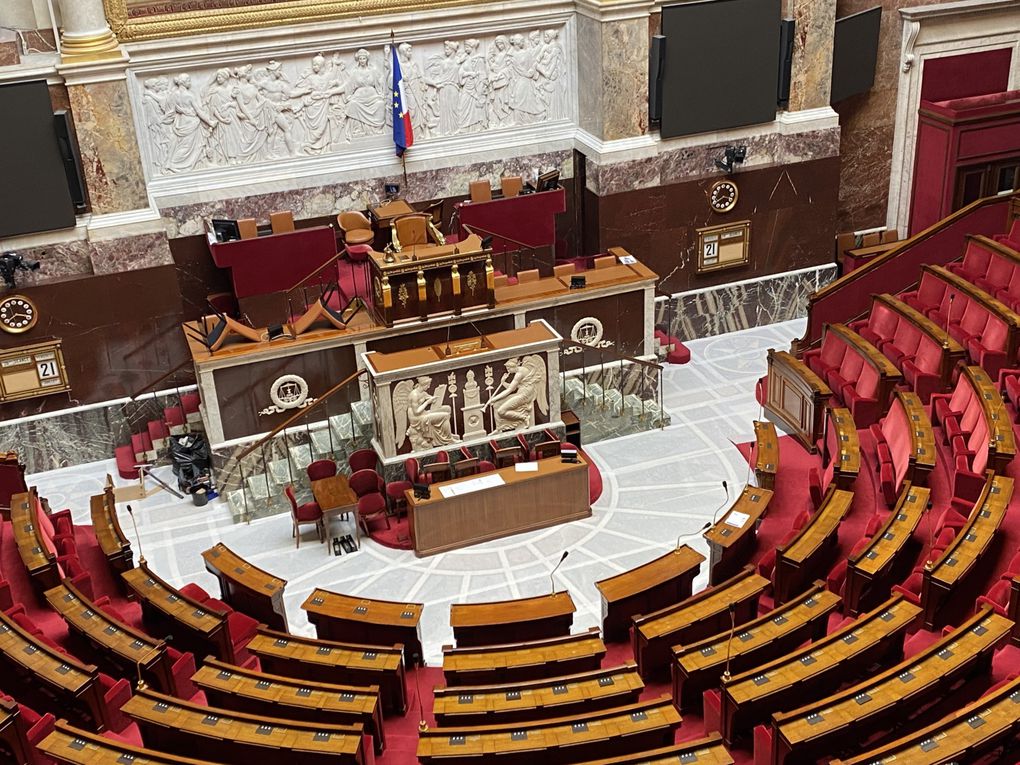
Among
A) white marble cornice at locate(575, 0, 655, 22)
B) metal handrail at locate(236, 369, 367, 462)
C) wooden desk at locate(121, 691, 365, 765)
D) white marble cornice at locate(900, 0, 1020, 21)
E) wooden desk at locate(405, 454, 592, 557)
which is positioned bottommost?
wooden desk at locate(405, 454, 592, 557)

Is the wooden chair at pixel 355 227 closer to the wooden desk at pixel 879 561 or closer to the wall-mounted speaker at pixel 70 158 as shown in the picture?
the wall-mounted speaker at pixel 70 158

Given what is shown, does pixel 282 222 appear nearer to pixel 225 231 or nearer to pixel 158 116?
pixel 225 231

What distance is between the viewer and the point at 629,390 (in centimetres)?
1183

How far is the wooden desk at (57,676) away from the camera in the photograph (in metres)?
6.54

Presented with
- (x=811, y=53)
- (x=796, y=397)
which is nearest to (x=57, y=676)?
(x=796, y=397)

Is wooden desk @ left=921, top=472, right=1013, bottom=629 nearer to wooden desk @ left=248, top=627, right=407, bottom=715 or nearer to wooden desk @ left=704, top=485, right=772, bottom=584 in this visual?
wooden desk @ left=704, top=485, right=772, bottom=584

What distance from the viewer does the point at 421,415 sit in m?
10.2

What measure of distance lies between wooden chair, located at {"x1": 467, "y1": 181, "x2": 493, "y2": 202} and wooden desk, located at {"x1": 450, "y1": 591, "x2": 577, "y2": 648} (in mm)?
5432

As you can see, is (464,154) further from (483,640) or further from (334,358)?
(483,640)

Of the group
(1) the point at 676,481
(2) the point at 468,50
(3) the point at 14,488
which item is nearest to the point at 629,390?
(1) the point at 676,481

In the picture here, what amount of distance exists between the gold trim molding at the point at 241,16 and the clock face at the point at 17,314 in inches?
99.6

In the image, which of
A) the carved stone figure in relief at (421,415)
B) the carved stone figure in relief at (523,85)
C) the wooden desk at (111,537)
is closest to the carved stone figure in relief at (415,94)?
the carved stone figure in relief at (523,85)

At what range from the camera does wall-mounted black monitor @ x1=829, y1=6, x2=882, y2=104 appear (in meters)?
12.5

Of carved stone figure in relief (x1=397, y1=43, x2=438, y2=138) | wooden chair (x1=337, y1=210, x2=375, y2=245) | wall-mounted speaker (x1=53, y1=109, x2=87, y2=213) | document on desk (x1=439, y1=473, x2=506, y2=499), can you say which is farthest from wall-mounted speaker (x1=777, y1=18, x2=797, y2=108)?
wall-mounted speaker (x1=53, y1=109, x2=87, y2=213)
